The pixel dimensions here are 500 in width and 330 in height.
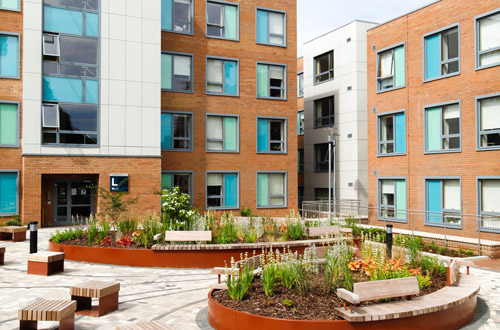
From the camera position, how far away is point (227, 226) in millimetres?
13180

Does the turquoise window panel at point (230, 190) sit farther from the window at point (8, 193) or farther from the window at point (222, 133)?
the window at point (8, 193)

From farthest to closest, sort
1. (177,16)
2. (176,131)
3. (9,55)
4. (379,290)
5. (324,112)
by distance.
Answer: (324,112) → (177,16) → (176,131) → (9,55) → (379,290)

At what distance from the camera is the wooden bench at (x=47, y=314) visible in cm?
627

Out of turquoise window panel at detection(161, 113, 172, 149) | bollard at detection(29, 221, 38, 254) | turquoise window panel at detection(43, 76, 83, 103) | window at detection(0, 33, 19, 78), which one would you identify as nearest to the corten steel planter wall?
bollard at detection(29, 221, 38, 254)

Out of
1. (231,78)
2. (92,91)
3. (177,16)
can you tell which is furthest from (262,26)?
(92,91)

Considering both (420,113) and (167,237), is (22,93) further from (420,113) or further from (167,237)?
(420,113)

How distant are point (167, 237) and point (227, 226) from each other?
6.68ft

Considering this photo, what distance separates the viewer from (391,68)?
24625mm

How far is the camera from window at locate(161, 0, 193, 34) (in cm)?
2514

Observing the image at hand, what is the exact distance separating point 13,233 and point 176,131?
10783mm

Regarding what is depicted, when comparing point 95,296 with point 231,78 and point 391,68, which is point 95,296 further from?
point 391,68

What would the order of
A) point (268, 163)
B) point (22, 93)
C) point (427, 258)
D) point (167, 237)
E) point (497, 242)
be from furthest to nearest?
point (268, 163)
point (22, 93)
point (497, 242)
point (167, 237)
point (427, 258)

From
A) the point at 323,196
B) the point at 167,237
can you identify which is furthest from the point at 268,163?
the point at 167,237

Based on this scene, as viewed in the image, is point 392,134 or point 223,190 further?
point 223,190
